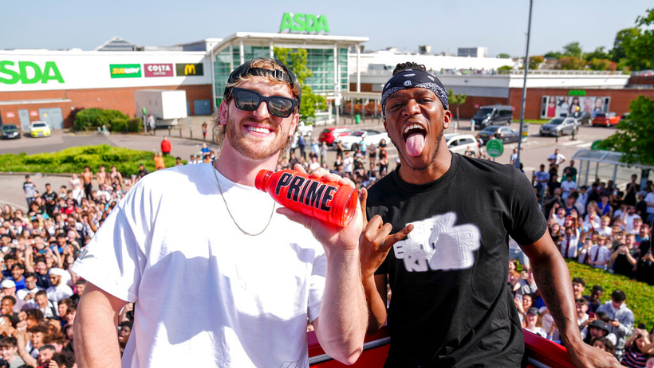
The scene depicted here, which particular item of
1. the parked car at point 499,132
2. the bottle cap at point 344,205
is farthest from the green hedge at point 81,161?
the bottle cap at point 344,205

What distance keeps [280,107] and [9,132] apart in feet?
128

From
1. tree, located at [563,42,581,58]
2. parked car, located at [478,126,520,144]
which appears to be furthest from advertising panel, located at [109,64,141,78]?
tree, located at [563,42,581,58]

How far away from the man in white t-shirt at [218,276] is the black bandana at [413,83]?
2.48 feet

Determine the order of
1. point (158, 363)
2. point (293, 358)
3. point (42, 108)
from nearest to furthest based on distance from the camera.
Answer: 1. point (158, 363)
2. point (293, 358)
3. point (42, 108)

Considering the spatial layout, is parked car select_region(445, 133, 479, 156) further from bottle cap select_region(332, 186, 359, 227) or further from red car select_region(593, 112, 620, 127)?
bottle cap select_region(332, 186, 359, 227)

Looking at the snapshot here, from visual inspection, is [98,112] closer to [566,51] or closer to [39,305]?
[39,305]

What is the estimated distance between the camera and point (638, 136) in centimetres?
1256

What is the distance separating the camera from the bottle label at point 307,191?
5.42 ft

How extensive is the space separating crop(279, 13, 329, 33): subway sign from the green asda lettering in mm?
19834

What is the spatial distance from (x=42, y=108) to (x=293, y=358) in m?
44.0

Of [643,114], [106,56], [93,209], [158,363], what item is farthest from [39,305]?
[106,56]

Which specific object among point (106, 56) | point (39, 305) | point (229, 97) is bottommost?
point (39, 305)

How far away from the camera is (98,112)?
3872 centimetres

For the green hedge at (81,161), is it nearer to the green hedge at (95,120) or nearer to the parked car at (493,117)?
the green hedge at (95,120)
